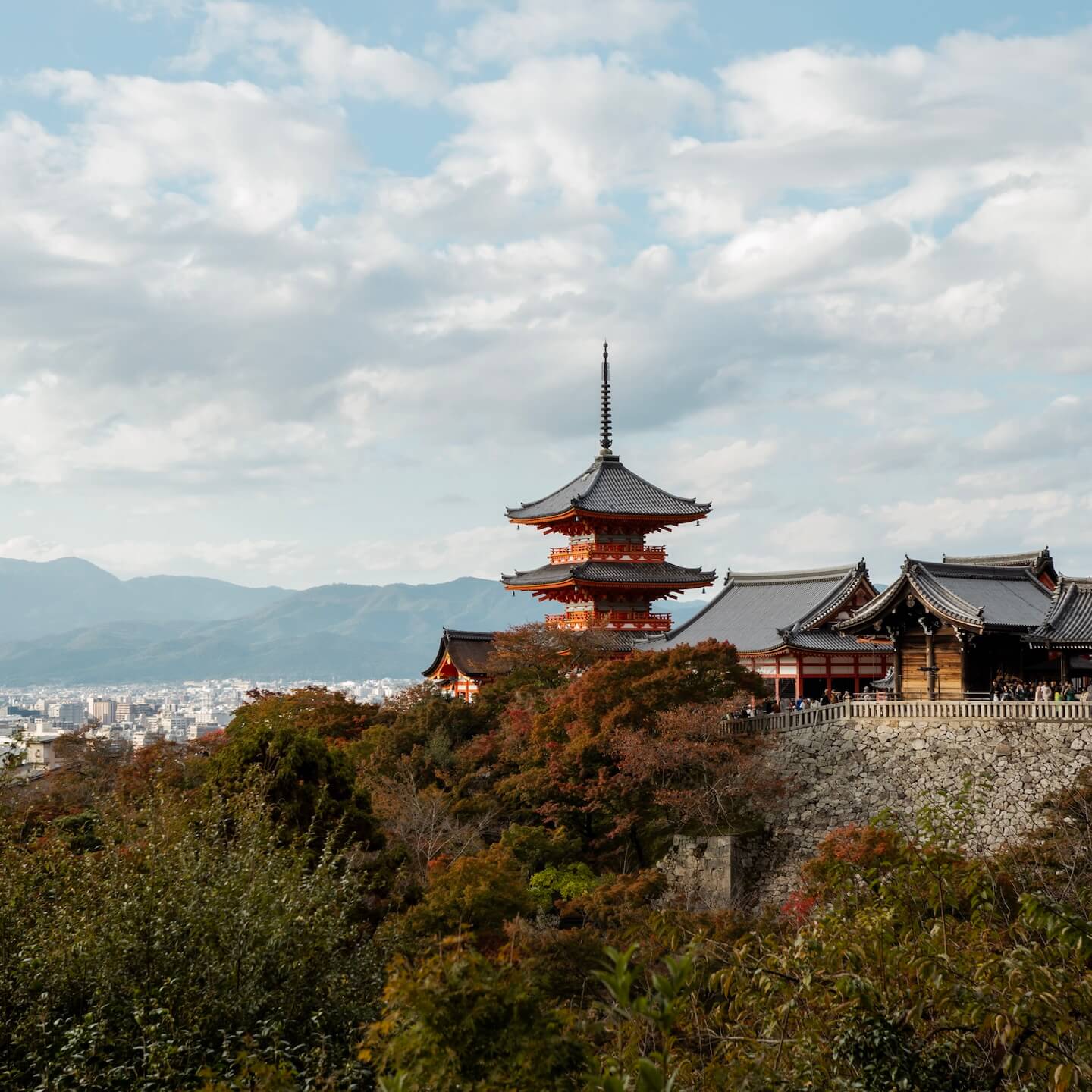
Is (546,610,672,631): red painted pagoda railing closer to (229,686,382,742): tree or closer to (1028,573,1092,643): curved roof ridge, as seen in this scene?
(229,686,382,742): tree

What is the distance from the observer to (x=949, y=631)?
92.4 ft

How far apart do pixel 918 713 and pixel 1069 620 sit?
4132mm

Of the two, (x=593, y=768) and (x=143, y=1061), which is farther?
(x=593, y=768)

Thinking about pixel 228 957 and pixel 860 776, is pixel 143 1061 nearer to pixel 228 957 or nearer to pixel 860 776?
pixel 228 957

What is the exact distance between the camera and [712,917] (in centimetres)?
2267

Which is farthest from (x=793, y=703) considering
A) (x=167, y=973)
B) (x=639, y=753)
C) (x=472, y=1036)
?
(x=472, y=1036)

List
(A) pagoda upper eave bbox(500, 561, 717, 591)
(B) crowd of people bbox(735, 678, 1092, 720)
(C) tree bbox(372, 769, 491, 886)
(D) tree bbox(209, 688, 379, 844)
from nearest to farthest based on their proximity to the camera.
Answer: (D) tree bbox(209, 688, 379, 844) < (C) tree bbox(372, 769, 491, 886) < (B) crowd of people bbox(735, 678, 1092, 720) < (A) pagoda upper eave bbox(500, 561, 717, 591)

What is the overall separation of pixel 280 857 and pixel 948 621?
57.9 ft

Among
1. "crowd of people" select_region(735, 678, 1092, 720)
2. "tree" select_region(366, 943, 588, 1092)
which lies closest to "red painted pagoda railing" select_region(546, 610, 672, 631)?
"crowd of people" select_region(735, 678, 1092, 720)

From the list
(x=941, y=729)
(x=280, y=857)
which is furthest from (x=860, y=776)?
(x=280, y=857)

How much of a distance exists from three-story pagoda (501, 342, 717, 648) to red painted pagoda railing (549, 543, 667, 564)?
0.03m

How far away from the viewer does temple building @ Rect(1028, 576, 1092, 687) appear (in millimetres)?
Result: 27422

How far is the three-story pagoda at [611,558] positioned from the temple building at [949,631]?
13419 mm

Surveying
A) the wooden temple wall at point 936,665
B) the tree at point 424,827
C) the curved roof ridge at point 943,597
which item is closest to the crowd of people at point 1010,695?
the wooden temple wall at point 936,665
